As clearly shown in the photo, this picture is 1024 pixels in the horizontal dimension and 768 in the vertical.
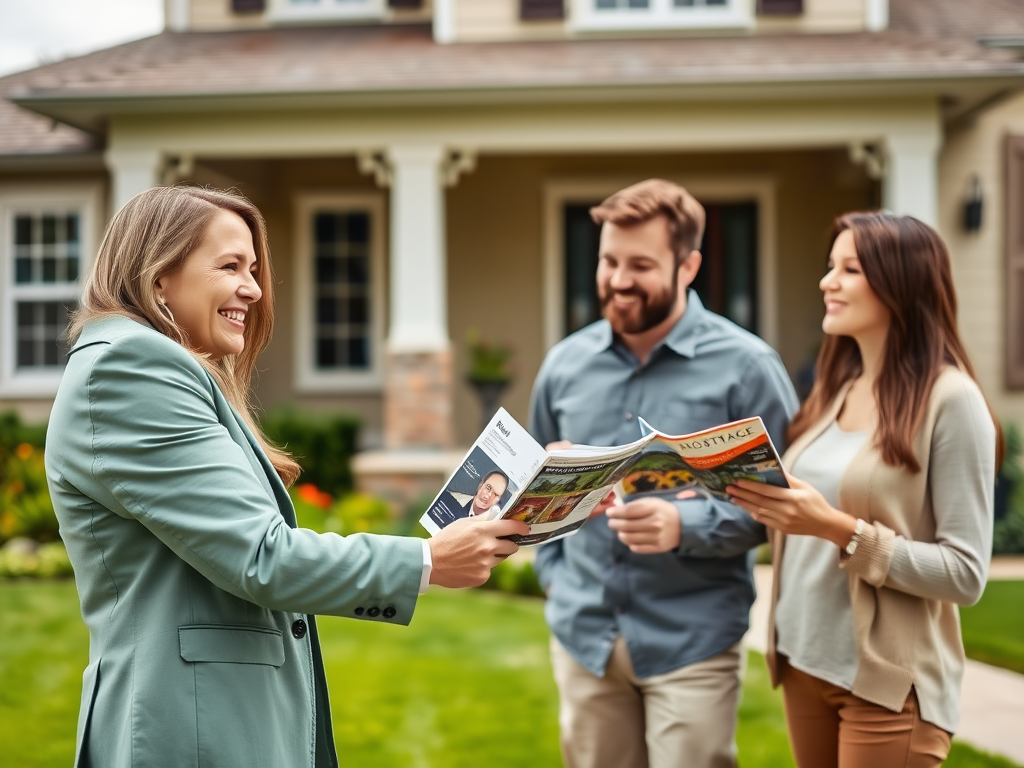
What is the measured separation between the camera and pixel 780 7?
10211mm

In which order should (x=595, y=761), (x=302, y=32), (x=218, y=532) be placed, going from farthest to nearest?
1. (x=302, y=32)
2. (x=595, y=761)
3. (x=218, y=532)

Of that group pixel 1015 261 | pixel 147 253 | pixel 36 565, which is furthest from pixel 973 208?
pixel 147 253

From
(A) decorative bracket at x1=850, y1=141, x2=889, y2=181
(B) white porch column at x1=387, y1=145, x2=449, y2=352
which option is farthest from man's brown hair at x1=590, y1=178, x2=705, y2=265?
(A) decorative bracket at x1=850, y1=141, x2=889, y2=181

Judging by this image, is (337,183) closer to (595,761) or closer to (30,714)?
(30,714)

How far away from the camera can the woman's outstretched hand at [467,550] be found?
6.77 feet

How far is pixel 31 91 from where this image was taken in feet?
30.2

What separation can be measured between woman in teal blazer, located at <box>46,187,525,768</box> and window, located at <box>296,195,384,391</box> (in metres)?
9.69

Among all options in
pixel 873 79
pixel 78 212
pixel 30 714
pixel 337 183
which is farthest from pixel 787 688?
pixel 78 212

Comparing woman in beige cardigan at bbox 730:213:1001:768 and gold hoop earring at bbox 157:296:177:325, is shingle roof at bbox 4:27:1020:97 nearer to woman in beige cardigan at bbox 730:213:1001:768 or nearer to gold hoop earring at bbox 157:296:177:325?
woman in beige cardigan at bbox 730:213:1001:768

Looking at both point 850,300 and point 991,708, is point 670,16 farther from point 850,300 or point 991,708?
point 850,300

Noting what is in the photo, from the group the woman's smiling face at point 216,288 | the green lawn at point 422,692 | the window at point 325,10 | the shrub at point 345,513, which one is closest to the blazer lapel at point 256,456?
the woman's smiling face at point 216,288

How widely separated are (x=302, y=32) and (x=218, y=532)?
10419mm

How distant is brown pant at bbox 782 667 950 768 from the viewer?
98.1 inches

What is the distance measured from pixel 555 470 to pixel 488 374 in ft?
27.7
